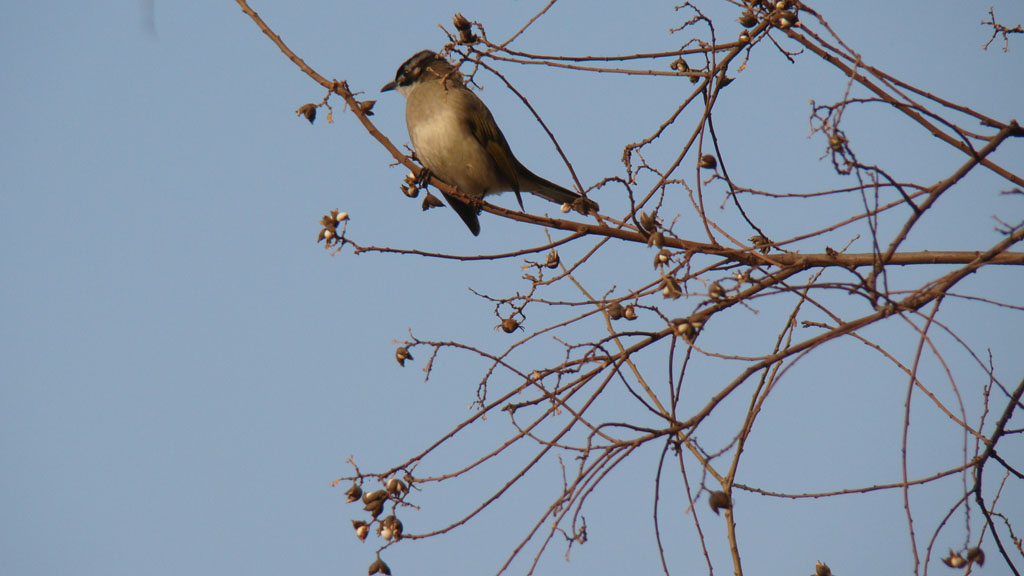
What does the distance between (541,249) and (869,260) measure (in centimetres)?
124

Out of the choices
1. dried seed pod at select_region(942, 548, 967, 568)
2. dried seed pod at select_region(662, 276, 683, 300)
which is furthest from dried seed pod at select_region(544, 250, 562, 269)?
dried seed pod at select_region(942, 548, 967, 568)

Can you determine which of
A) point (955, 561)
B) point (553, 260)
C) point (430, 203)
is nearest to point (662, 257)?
point (553, 260)

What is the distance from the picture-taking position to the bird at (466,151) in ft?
19.8

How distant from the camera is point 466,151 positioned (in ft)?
19.8

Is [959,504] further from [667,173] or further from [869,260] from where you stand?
[667,173]

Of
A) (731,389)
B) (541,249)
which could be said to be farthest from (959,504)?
(541,249)

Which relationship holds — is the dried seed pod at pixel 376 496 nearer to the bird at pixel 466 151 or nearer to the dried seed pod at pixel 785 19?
the dried seed pod at pixel 785 19

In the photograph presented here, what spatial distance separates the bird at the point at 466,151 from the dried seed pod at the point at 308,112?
220 cm

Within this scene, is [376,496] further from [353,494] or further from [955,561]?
[955,561]

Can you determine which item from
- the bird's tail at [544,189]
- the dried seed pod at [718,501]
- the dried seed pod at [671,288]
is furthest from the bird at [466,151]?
the dried seed pod at [718,501]

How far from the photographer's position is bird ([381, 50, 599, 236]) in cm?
603

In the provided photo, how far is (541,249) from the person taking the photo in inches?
138

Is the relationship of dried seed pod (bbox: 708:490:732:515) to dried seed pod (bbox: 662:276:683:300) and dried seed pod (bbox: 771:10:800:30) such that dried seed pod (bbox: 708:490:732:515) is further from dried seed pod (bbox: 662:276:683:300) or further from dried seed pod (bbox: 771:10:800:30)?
dried seed pod (bbox: 771:10:800:30)

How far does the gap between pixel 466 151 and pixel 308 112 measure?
93.3 inches
